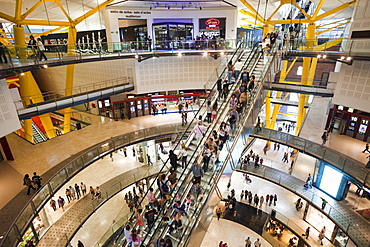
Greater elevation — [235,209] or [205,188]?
[205,188]

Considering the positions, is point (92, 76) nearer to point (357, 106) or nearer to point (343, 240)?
point (357, 106)

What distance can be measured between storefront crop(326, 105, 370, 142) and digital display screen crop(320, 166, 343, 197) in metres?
3.36

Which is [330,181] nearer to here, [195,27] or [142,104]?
[142,104]

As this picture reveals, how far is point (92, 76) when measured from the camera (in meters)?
25.6

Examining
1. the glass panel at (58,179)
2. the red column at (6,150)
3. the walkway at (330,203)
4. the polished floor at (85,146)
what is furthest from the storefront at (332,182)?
the red column at (6,150)

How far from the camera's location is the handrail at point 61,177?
868 cm

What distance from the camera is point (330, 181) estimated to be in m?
16.1

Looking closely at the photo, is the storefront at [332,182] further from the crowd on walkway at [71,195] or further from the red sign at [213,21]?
the crowd on walkway at [71,195]

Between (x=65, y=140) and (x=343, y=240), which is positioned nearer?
(x=343, y=240)

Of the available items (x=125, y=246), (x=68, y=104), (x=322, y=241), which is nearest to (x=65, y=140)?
(x=68, y=104)

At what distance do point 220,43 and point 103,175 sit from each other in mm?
16094

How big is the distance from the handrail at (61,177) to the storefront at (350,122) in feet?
42.4

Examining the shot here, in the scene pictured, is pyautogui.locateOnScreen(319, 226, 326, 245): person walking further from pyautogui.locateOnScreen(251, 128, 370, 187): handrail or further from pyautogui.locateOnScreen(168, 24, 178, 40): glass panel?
pyautogui.locateOnScreen(168, 24, 178, 40): glass panel

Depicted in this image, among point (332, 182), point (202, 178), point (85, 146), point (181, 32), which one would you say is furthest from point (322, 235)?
point (181, 32)
